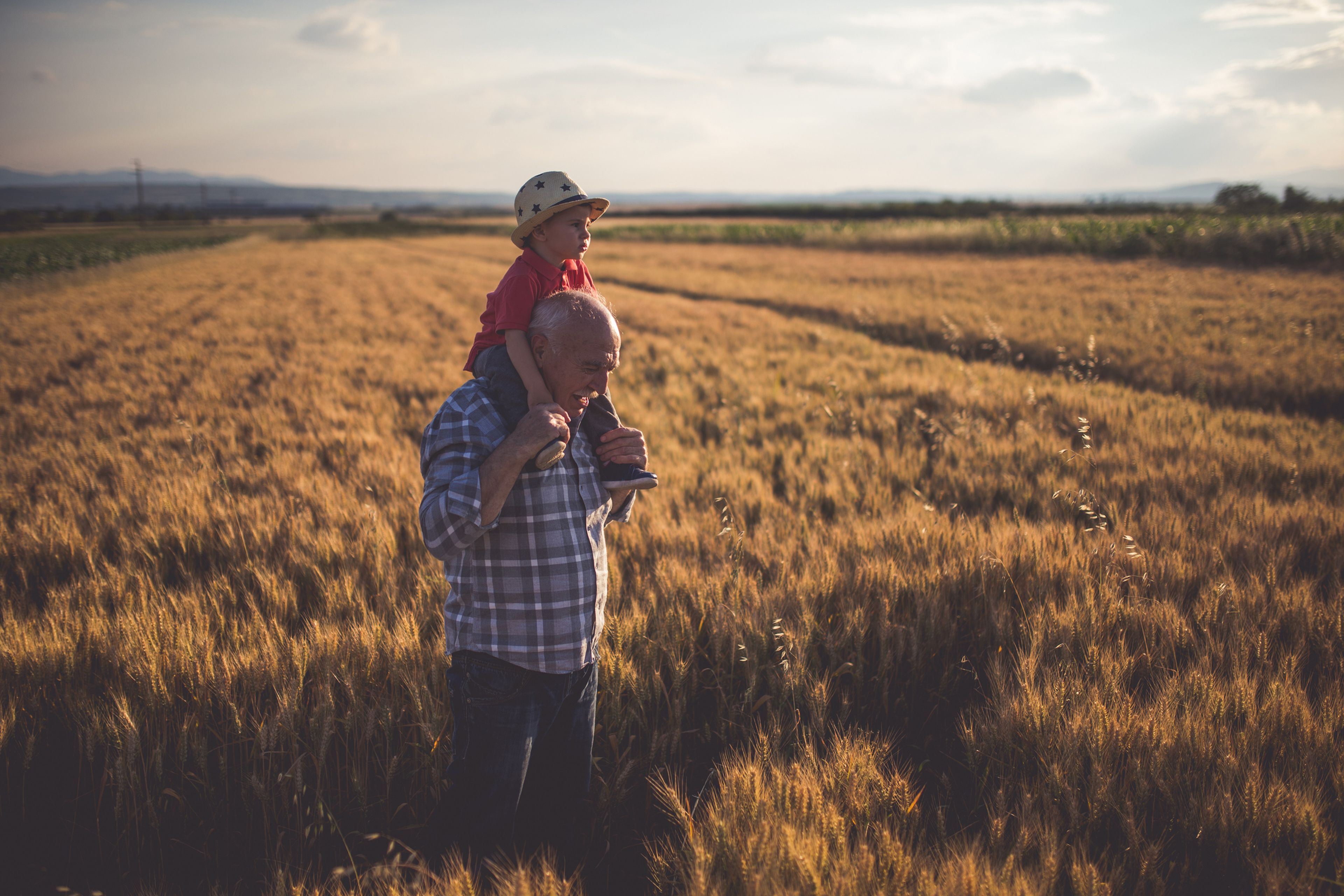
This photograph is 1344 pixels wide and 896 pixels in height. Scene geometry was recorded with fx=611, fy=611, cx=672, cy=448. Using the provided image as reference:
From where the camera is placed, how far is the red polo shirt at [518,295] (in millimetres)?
1512

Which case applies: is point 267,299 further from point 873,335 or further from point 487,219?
point 487,219

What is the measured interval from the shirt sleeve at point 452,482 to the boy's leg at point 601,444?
34 centimetres

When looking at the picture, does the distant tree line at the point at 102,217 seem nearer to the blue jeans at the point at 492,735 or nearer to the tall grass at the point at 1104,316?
the tall grass at the point at 1104,316

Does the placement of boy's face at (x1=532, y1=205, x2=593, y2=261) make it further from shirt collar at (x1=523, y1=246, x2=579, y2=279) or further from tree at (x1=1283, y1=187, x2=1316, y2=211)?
tree at (x1=1283, y1=187, x2=1316, y2=211)

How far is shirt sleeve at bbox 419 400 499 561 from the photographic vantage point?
1295 mm

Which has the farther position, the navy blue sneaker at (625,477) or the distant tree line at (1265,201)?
the distant tree line at (1265,201)

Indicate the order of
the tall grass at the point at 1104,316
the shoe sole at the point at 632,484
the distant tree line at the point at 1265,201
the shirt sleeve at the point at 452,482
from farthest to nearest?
the distant tree line at the point at 1265,201 → the tall grass at the point at 1104,316 → the shoe sole at the point at 632,484 → the shirt sleeve at the point at 452,482

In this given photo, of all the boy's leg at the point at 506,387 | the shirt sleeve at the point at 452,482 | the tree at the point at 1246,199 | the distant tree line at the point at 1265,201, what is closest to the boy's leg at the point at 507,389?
the boy's leg at the point at 506,387

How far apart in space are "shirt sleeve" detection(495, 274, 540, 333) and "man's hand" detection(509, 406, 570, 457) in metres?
0.29

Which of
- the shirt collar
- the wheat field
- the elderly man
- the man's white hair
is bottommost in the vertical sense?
the wheat field

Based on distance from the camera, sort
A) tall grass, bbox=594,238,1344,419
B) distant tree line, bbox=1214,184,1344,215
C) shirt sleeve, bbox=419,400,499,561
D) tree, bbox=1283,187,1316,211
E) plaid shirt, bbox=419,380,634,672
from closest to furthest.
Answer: shirt sleeve, bbox=419,400,499,561
plaid shirt, bbox=419,380,634,672
tall grass, bbox=594,238,1344,419
distant tree line, bbox=1214,184,1344,215
tree, bbox=1283,187,1316,211

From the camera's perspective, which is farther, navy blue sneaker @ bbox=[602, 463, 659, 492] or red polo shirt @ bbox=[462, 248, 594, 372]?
navy blue sneaker @ bbox=[602, 463, 659, 492]

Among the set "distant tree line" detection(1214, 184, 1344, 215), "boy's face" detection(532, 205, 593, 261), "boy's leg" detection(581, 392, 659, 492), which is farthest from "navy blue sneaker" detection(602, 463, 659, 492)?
"distant tree line" detection(1214, 184, 1344, 215)

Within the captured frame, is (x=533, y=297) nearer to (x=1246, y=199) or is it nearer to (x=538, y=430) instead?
(x=538, y=430)
